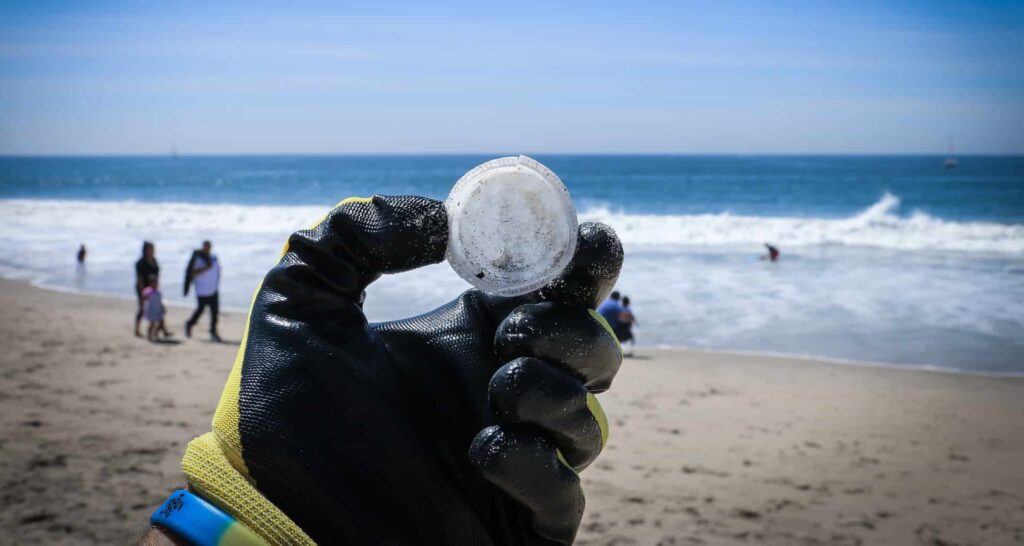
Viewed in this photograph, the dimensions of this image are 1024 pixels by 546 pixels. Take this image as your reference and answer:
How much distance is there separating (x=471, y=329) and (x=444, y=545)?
414mm

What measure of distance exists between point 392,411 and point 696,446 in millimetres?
7109

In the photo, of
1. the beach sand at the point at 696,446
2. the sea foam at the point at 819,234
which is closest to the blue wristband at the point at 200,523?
the beach sand at the point at 696,446

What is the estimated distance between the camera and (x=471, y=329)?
156 centimetres

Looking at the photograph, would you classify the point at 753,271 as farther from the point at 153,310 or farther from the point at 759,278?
the point at 153,310

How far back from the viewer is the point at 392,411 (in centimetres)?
138

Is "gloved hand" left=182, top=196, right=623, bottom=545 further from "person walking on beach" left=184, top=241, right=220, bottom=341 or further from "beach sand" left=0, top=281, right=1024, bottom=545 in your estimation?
"person walking on beach" left=184, top=241, right=220, bottom=341

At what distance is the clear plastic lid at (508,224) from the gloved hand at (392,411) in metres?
0.04

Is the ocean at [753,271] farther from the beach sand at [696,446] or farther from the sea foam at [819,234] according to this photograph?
the beach sand at [696,446]

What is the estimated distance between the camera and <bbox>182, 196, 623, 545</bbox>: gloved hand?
49.3 inches

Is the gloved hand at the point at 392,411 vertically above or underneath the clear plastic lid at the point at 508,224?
underneath

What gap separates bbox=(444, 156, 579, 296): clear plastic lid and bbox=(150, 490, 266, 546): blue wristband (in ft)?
1.73

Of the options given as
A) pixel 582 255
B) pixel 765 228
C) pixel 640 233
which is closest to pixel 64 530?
pixel 582 255

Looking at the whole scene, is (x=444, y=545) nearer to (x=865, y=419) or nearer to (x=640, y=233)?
(x=865, y=419)

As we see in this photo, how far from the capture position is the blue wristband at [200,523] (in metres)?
1.18
